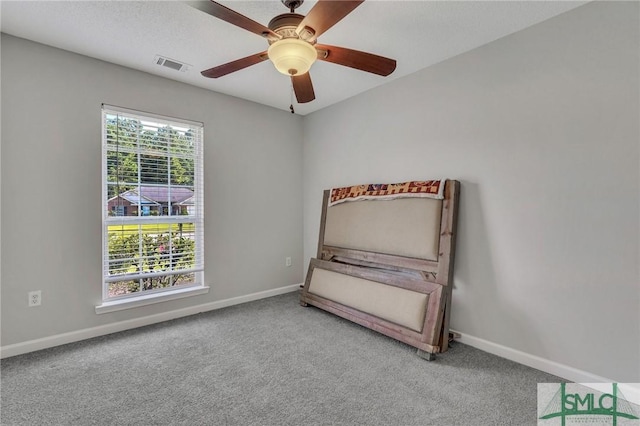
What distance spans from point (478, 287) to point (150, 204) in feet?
10.6

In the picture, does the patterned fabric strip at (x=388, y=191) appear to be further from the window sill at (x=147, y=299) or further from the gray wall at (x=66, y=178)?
the window sill at (x=147, y=299)

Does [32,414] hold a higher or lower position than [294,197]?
lower

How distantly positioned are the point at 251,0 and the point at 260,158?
6.95 feet

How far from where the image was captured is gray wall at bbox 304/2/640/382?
194 cm

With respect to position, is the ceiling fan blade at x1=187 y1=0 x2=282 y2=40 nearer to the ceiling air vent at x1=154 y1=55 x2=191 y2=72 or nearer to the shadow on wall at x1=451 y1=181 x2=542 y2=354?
the ceiling air vent at x1=154 y1=55 x2=191 y2=72

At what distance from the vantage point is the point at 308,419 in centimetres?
172

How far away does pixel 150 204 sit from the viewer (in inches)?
123

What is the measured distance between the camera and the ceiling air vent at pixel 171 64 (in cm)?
276

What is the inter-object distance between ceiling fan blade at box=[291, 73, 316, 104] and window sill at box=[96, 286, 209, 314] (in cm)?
240

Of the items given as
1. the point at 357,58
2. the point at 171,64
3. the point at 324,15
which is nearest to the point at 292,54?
the point at 324,15

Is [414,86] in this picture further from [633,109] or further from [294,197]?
[294,197]

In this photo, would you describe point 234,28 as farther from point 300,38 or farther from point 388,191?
point 388,191

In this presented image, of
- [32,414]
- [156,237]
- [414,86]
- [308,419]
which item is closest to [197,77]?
[156,237]

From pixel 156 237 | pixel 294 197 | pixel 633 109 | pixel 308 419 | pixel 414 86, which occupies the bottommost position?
pixel 308 419
